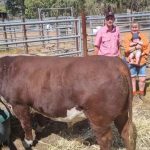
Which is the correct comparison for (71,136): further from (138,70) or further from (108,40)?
(138,70)

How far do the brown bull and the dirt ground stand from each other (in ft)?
1.33

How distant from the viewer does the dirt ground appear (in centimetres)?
419

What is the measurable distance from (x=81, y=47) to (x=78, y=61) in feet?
10.8

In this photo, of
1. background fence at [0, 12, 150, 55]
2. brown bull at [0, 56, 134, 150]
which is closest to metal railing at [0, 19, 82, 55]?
background fence at [0, 12, 150, 55]

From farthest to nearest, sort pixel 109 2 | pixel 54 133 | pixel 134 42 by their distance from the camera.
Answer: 1. pixel 109 2
2. pixel 134 42
3. pixel 54 133

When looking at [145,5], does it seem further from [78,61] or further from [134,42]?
[78,61]

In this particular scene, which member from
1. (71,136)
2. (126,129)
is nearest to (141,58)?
(71,136)

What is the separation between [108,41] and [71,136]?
1.65 metres

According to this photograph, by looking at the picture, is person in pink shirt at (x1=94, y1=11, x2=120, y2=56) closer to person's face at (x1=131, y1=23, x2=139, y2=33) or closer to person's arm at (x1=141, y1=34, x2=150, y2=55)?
person's face at (x1=131, y1=23, x2=139, y2=33)

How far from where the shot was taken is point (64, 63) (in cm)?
370

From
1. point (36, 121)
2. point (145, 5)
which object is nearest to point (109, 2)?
point (145, 5)

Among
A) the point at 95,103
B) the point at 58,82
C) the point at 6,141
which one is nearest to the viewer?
the point at 95,103

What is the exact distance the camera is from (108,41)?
5.08 metres

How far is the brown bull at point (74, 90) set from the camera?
3320 mm
